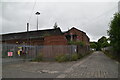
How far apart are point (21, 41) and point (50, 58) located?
11.7 metres

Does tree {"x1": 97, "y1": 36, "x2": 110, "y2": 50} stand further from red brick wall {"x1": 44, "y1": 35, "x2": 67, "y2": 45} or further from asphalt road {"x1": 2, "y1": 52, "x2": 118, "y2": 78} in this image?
asphalt road {"x1": 2, "y1": 52, "x2": 118, "y2": 78}

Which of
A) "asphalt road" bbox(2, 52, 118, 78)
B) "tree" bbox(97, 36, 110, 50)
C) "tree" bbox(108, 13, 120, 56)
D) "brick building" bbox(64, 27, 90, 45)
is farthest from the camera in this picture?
"tree" bbox(97, 36, 110, 50)

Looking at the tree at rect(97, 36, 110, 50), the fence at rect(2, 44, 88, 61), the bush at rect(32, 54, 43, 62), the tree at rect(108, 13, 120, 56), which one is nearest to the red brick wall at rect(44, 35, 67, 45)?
the fence at rect(2, 44, 88, 61)

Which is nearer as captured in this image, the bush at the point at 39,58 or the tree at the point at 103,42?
the bush at the point at 39,58

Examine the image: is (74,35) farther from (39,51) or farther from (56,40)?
(39,51)

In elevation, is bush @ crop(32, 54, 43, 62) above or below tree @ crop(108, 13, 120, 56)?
below

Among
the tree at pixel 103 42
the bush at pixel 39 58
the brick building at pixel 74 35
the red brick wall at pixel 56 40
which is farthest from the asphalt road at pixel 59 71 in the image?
the tree at pixel 103 42

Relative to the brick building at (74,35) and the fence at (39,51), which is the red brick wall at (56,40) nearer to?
the fence at (39,51)

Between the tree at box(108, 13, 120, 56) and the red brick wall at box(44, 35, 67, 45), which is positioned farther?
the red brick wall at box(44, 35, 67, 45)

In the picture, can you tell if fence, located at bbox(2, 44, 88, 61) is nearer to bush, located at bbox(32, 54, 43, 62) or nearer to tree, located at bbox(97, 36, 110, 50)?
bush, located at bbox(32, 54, 43, 62)

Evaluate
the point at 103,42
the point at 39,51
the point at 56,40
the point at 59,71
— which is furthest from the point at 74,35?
the point at 103,42

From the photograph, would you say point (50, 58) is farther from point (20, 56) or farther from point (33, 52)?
point (20, 56)

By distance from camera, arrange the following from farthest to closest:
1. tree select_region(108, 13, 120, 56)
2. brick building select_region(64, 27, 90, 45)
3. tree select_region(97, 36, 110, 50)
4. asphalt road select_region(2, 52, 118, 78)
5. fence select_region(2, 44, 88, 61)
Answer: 1. tree select_region(97, 36, 110, 50)
2. brick building select_region(64, 27, 90, 45)
3. tree select_region(108, 13, 120, 56)
4. fence select_region(2, 44, 88, 61)
5. asphalt road select_region(2, 52, 118, 78)

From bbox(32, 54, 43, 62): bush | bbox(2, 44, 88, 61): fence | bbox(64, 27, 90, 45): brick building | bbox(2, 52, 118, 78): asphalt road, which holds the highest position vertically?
bbox(64, 27, 90, 45): brick building
